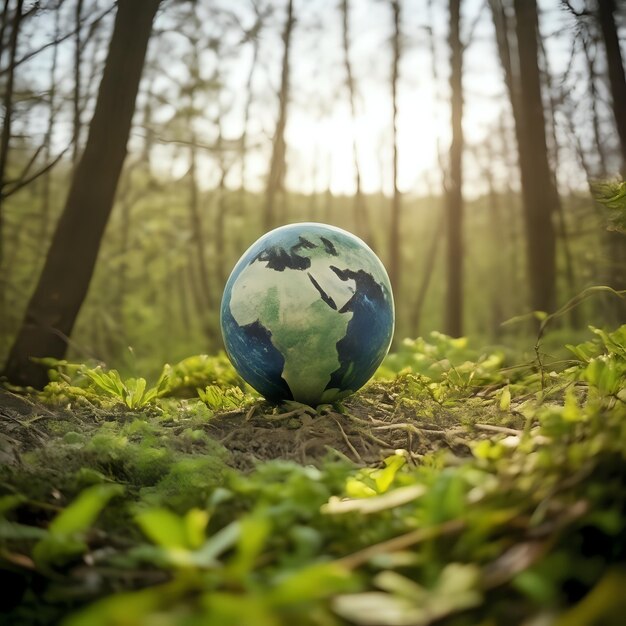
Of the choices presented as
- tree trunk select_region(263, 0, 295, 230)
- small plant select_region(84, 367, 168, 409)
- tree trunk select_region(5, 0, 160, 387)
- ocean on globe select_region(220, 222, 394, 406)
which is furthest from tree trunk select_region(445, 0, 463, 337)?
small plant select_region(84, 367, 168, 409)

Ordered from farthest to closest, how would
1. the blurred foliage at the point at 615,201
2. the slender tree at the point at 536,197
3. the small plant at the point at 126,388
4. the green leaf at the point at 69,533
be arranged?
the slender tree at the point at 536,197, the small plant at the point at 126,388, the blurred foliage at the point at 615,201, the green leaf at the point at 69,533

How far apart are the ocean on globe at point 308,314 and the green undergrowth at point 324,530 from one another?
517 mm

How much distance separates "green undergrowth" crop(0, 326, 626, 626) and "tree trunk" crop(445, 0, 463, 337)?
788 centimetres

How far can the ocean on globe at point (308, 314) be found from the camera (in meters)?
3.68

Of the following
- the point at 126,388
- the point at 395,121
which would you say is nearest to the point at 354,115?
the point at 395,121

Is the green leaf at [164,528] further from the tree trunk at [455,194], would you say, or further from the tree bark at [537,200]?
the tree trunk at [455,194]

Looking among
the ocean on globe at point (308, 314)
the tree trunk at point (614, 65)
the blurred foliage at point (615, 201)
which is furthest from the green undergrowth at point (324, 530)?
the tree trunk at point (614, 65)

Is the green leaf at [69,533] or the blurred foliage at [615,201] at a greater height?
the blurred foliage at [615,201]

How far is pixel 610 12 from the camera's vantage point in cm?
514

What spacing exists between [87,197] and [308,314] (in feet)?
9.27

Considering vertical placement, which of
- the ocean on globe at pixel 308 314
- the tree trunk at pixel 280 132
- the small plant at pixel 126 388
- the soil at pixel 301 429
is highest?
the tree trunk at pixel 280 132

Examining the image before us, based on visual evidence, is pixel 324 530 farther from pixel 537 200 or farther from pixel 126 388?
pixel 537 200

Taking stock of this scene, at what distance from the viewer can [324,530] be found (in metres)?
1.87

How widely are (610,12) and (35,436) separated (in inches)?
220
